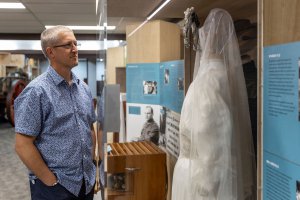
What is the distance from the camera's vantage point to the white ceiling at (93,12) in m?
1.86

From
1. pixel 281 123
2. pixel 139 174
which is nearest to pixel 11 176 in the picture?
pixel 139 174

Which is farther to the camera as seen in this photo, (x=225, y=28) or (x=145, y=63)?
(x=145, y=63)

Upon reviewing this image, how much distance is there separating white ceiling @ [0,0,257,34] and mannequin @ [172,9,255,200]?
1.15 feet

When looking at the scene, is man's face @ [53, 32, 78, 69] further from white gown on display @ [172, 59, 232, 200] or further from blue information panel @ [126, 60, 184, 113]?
blue information panel @ [126, 60, 184, 113]

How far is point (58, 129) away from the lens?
5.79ft

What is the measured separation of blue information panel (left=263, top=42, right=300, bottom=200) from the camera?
0.99 meters

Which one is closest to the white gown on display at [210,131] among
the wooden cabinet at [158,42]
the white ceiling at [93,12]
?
the white ceiling at [93,12]

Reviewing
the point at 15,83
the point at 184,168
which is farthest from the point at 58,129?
the point at 15,83

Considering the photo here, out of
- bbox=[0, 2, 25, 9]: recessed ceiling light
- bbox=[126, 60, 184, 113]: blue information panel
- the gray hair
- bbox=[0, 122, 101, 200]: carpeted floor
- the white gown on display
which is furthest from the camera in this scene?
bbox=[0, 2, 25, 9]: recessed ceiling light

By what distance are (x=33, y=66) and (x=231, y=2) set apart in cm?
1105

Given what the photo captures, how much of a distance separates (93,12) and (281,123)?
4.67 meters

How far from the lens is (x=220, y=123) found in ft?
4.56

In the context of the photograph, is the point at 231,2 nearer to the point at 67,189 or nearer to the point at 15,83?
the point at 67,189

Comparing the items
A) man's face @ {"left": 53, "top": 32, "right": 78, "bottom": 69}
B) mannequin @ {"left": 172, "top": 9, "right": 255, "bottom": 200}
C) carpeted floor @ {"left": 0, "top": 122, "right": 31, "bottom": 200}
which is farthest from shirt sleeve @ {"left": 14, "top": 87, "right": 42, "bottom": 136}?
carpeted floor @ {"left": 0, "top": 122, "right": 31, "bottom": 200}
